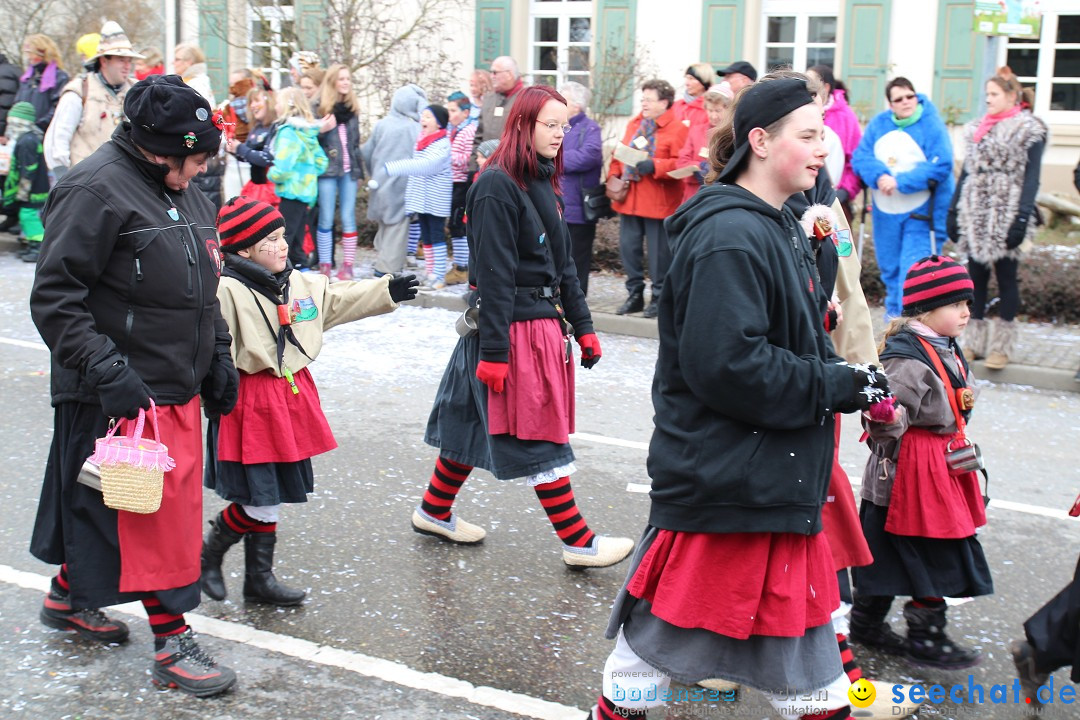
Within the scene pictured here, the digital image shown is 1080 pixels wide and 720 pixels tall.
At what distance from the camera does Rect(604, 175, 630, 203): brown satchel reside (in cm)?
1012

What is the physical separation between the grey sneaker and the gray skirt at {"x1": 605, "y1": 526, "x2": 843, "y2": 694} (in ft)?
4.72

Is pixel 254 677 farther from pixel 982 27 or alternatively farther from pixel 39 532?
pixel 982 27

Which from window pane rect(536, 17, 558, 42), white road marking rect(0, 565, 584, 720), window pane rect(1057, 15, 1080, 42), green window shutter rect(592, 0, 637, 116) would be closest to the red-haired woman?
white road marking rect(0, 565, 584, 720)

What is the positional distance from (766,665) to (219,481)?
2210 millimetres

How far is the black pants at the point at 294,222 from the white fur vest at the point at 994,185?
223 inches

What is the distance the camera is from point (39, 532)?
3.78 metres

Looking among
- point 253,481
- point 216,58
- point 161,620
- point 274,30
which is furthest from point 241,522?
point 216,58

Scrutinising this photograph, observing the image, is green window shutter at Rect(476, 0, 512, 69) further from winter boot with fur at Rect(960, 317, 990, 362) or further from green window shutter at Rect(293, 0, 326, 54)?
winter boot with fur at Rect(960, 317, 990, 362)

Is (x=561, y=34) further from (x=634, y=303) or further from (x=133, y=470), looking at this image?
(x=133, y=470)

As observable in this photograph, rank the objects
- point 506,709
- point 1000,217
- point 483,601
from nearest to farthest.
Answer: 1. point 506,709
2. point 483,601
3. point 1000,217

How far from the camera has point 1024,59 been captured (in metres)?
16.3

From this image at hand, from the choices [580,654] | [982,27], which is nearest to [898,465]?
[580,654]

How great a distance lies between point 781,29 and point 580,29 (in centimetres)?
306

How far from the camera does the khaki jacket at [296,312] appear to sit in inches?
167
